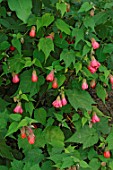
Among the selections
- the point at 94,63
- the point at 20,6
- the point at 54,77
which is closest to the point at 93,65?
the point at 94,63

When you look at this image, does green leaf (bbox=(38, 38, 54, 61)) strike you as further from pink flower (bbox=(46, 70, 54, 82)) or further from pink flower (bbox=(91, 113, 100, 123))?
pink flower (bbox=(91, 113, 100, 123))

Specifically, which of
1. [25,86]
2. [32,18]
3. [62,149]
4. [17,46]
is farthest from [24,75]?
[62,149]

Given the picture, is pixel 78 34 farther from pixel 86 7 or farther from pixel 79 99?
pixel 79 99

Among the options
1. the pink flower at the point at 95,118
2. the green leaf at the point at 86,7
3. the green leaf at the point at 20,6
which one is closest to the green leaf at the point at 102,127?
the pink flower at the point at 95,118

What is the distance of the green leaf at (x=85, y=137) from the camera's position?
3.27m

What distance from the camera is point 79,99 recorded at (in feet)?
10.3

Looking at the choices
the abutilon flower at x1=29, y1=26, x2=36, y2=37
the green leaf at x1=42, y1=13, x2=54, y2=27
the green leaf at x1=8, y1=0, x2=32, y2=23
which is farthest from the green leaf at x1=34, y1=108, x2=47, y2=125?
the green leaf at x1=8, y1=0, x2=32, y2=23

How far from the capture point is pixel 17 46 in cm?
286

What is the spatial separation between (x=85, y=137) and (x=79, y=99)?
42 centimetres

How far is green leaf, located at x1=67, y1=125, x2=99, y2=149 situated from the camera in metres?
3.27

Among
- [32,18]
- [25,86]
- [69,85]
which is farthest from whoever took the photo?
[69,85]

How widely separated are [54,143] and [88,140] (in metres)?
0.36

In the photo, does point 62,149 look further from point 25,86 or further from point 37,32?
point 37,32

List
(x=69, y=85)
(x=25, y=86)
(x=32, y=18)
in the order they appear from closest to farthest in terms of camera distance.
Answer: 1. (x=32, y=18)
2. (x=25, y=86)
3. (x=69, y=85)
